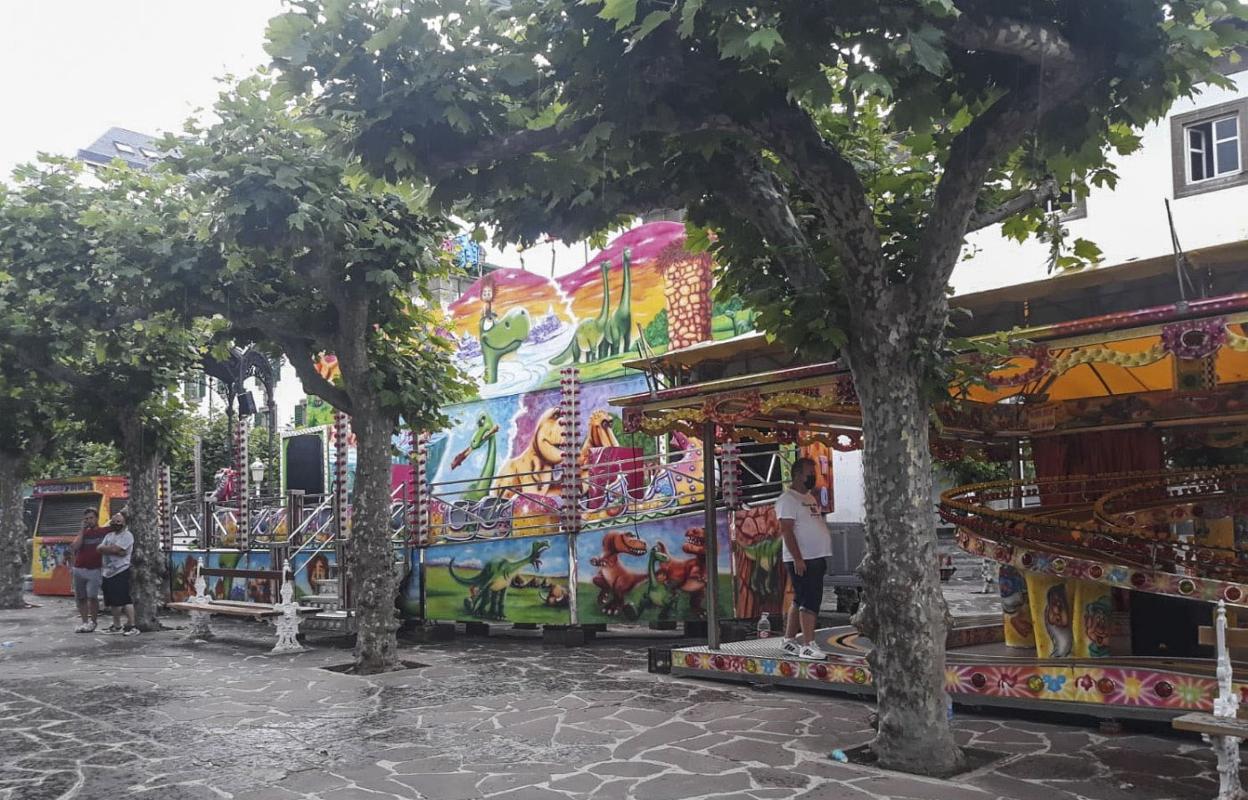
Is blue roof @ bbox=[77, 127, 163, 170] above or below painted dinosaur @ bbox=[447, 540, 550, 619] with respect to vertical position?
above

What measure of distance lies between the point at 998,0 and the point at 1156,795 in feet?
16.0

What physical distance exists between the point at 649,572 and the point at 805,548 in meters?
4.98

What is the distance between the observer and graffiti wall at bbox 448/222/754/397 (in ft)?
65.8

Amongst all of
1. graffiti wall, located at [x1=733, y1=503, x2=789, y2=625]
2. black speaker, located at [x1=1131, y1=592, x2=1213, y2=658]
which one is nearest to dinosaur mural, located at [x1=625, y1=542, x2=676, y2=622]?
graffiti wall, located at [x1=733, y1=503, x2=789, y2=625]

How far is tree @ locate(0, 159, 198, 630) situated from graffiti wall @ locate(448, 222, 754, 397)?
796 cm

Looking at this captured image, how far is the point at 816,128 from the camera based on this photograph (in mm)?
7016

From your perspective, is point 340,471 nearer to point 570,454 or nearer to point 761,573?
point 570,454

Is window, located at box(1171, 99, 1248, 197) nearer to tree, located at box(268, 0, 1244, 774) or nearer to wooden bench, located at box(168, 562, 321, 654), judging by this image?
tree, located at box(268, 0, 1244, 774)

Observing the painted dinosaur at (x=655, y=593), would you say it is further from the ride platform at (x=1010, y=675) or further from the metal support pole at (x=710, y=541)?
the metal support pole at (x=710, y=541)

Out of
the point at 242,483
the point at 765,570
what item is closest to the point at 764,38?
the point at 765,570

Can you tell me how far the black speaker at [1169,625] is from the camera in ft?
28.9

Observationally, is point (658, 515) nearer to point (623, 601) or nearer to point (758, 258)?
point (623, 601)

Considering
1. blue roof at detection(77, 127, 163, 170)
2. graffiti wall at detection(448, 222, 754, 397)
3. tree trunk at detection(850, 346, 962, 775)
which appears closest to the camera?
tree trunk at detection(850, 346, 962, 775)

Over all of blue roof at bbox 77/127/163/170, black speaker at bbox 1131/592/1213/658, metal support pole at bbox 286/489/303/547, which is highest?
blue roof at bbox 77/127/163/170
